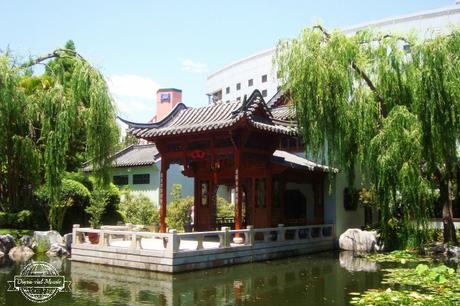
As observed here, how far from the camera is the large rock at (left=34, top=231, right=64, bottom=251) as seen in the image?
15.4 metres

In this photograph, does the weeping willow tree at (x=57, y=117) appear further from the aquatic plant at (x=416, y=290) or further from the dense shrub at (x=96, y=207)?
the aquatic plant at (x=416, y=290)

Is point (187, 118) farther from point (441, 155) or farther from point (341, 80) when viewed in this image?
point (441, 155)

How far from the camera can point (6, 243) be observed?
14.9 m

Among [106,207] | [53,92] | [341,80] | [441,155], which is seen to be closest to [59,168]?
[53,92]

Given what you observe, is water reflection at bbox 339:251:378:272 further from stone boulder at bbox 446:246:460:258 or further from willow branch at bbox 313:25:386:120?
willow branch at bbox 313:25:386:120

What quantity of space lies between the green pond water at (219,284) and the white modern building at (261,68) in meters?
24.1

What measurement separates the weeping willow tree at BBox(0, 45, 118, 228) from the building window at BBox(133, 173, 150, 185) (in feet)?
30.7

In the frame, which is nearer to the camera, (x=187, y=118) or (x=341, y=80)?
(x=341, y=80)

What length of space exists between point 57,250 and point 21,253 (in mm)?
984

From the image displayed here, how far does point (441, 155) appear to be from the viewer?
13367 millimetres

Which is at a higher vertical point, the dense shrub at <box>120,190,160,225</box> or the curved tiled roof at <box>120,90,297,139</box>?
the curved tiled roof at <box>120,90,297,139</box>

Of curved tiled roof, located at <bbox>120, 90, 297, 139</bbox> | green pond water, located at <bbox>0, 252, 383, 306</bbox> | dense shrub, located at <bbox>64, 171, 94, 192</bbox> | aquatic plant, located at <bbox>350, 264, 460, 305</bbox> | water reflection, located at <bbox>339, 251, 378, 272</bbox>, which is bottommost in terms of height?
green pond water, located at <bbox>0, 252, 383, 306</bbox>

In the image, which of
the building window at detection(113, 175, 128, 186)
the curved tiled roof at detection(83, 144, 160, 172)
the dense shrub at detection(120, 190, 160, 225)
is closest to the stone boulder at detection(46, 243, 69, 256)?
the dense shrub at detection(120, 190, 160, 225)

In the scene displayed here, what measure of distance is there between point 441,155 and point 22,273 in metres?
10.6
